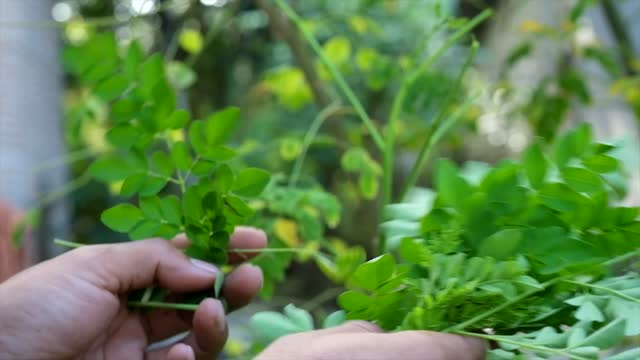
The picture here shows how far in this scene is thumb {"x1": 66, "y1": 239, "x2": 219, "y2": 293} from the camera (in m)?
0.45

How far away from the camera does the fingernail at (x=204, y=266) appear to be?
17.7 inches

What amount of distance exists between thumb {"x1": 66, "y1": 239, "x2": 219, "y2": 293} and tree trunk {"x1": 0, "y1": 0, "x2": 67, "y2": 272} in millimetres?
554

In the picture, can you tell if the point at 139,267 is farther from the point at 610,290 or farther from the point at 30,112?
the point at 30,112

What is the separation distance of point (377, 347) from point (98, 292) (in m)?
0.25

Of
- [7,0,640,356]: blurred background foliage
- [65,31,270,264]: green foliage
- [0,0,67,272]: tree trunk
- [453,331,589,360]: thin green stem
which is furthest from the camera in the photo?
[0,0,67,272]: tree trunk

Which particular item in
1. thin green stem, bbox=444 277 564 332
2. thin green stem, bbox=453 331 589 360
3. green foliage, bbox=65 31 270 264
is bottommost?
thin green stem, bbox=453 331 589 360

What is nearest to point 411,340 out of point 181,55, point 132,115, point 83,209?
point 132,115

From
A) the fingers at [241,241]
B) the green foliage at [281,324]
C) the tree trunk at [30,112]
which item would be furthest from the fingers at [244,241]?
the tree trunk at [30,112]

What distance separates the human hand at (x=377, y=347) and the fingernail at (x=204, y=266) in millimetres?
152

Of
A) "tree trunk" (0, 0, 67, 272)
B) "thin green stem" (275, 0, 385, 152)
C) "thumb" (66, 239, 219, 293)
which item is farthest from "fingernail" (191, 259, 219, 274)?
"tree trunk" (0, 0, 67, 272)

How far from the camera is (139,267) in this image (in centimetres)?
47

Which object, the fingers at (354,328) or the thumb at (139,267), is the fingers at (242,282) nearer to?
the thumb at (139,267)

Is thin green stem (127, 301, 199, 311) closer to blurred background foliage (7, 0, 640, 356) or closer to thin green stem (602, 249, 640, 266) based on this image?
blurred background foliage (7, 0, 640, 356)

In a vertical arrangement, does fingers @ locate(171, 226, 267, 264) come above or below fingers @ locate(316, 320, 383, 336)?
below
